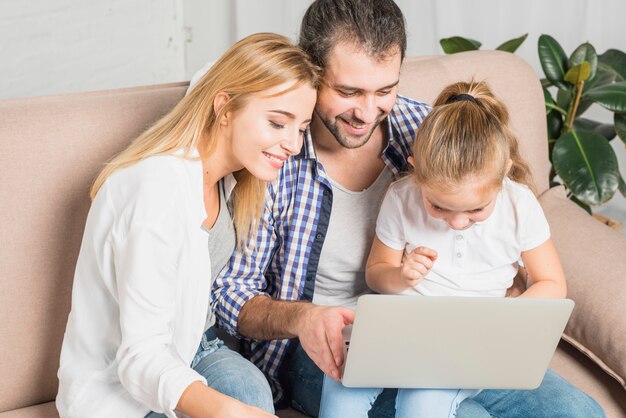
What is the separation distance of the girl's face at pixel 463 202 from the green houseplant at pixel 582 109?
2.81 ft

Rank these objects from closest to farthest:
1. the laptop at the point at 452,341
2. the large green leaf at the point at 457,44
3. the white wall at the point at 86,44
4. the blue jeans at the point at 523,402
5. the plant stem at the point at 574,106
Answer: the laptop at the point at 452,341 → the blue jeans at the point at 523,402 → the plant stem at the point at 574,106 → the large green leaf at the point at 457,44 → the white wall at the point at 86,44

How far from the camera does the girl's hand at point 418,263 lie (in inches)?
61.3

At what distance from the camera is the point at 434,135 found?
61.9 inches

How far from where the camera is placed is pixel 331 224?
5.95 ft

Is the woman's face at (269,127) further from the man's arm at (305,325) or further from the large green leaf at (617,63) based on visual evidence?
the large green leaf at (617,63)

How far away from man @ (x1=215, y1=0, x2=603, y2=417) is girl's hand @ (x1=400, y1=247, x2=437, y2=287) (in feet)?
0.44

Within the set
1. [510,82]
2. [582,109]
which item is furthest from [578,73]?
[510,82]

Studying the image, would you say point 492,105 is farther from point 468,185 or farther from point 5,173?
point 5,173

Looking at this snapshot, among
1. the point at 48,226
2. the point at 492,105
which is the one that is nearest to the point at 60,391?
the point at 48,226

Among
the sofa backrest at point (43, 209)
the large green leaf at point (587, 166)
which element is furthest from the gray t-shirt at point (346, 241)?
the large green leaf at point (587, 166)

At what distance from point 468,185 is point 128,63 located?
2122 mm

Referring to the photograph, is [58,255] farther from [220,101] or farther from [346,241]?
[346,241]

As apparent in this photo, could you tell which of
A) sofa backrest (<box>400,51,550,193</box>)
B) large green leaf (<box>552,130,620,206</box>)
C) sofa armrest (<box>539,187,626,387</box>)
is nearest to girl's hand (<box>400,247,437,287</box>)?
sofa armrest (<box>539,187,626,387</box>)

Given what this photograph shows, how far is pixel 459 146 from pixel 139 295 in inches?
24.6
